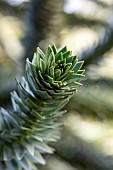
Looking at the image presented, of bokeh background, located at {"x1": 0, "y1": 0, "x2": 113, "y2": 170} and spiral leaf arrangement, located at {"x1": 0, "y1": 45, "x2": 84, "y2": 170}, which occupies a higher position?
bokeh background, located at {"x1": 0, "y1": 0, "x2": 113, "y2": 170}

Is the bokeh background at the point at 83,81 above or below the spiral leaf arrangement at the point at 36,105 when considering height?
above

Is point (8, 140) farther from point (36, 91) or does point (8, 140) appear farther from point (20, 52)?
point (20, 52)

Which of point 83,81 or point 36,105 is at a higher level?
point 83,81

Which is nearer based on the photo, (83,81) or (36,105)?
(36,105)

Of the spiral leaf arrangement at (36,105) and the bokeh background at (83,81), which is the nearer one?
the spiral leaf arrangement at (36,105)
